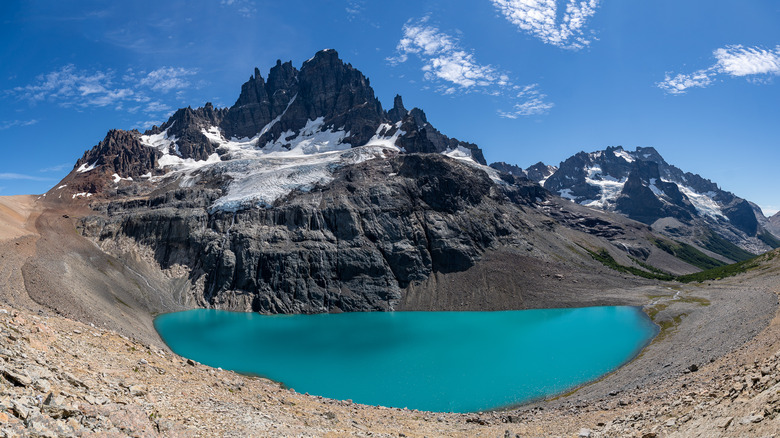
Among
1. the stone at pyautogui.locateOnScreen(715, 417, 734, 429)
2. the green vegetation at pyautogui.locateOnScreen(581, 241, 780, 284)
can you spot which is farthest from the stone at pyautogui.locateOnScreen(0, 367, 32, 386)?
the green vegetation at pyautogui.locateOnScreen(581, 241, 780, 284)

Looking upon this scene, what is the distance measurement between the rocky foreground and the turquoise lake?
53.4ft

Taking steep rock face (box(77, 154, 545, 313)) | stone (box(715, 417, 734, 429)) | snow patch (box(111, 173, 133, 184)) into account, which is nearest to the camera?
stone (box(715, 417, 734, 429))

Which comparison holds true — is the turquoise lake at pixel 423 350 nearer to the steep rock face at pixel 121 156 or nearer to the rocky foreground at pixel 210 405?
the rocky foreground at pixel 210 405

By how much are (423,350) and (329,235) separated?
60136 mm

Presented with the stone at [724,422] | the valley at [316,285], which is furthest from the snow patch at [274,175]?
the stone at [724,422]

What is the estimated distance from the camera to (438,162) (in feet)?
468

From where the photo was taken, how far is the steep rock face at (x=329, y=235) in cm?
10569

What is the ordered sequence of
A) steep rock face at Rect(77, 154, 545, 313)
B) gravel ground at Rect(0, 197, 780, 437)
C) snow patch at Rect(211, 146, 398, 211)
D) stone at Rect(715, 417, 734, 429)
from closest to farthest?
gravel ground at Rect(0, 197, 780, 437), stone at Rect(715, 417, 734, 429), steep rock face at Rect(77, 154, 545, 313), snow patch at Rect(211, 146, 398, 211)

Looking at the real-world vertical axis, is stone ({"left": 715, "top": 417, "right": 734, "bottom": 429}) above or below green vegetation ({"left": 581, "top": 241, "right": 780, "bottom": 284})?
below

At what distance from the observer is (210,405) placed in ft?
60.1

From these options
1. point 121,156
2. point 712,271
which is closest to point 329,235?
point 121,156

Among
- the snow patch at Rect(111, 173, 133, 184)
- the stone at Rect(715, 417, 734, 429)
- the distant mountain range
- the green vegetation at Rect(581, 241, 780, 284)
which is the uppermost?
the snow patch at Rect(111, 173, 133, 184)

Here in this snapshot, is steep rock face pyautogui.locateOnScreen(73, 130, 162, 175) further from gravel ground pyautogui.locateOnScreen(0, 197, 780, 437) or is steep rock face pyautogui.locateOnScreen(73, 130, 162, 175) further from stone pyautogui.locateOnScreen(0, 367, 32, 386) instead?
stone pyautogui.locateOnScreen(0, 367, 32, 386)

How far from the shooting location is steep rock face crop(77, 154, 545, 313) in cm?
10569
